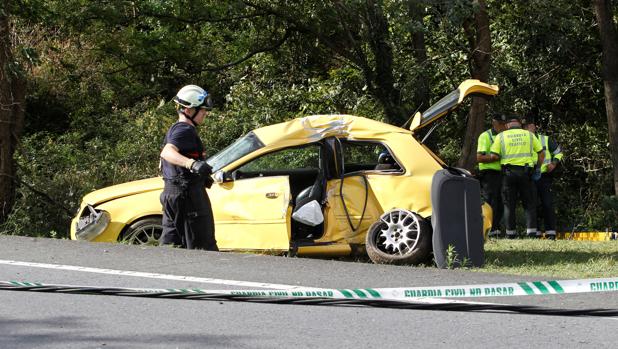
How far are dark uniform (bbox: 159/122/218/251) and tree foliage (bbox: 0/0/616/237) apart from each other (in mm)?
6107

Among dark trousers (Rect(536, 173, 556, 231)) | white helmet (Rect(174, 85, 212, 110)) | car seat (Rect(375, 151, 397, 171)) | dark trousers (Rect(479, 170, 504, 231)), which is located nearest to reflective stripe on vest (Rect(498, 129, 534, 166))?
dark trousers (Rect(479, 170, 504, 231))

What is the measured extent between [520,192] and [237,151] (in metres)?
5.66

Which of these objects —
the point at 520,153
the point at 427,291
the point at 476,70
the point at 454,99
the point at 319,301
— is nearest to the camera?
the point at 319,301

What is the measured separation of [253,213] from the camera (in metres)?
9.97

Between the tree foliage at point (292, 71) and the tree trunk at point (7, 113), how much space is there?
1341mm

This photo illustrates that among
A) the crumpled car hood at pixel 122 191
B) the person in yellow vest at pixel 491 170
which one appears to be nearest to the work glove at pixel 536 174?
the person in yellow vest at pixel 491 170

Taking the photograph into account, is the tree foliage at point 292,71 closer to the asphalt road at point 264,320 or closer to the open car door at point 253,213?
the open car door at point 253,213

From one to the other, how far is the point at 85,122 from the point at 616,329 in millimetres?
16008

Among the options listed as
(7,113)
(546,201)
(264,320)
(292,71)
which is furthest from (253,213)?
(292,71)

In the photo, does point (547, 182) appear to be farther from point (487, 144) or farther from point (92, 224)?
point (92, 224)

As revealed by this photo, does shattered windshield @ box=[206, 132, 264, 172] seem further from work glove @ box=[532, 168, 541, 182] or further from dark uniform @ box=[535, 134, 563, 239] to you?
dark uniform @ box=[535, 134, 563, 239]

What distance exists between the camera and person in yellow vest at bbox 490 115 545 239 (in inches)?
576

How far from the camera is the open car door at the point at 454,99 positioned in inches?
398

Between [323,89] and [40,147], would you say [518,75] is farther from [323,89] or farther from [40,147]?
[40,147]
